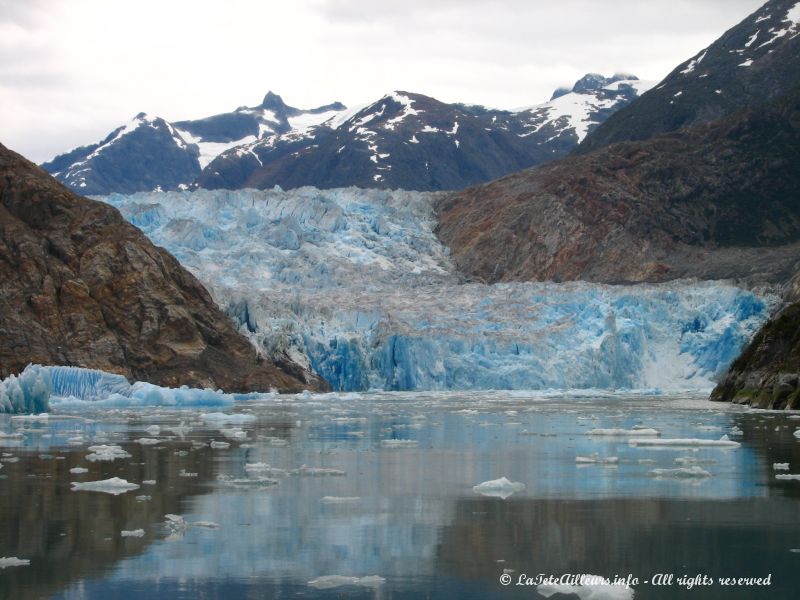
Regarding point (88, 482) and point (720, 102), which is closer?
point (88, 482)

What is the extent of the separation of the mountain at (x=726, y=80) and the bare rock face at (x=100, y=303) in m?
70.4

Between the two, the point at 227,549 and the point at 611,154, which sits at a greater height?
the point at 611,154

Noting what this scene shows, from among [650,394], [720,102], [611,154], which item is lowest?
[650,394]

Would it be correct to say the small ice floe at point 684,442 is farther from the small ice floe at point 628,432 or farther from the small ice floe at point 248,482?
the small ice floe at point 248,482

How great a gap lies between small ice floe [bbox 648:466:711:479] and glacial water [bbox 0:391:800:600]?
0.13ft

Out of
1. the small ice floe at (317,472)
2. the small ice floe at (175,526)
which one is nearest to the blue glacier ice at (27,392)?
the small ice floe at (317,472)

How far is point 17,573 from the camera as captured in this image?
25.4 feet

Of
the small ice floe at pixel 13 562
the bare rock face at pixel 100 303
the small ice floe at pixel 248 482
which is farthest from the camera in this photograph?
the bare rock face at pixel 100 303

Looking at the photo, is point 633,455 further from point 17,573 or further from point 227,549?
point 17,573

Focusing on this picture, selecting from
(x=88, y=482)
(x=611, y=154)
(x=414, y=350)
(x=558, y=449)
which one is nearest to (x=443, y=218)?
(x=611, y=154)

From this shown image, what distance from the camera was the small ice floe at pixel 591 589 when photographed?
703cm

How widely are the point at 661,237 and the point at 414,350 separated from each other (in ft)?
111

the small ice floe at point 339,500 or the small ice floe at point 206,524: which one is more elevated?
the small ice floe at point 206,524

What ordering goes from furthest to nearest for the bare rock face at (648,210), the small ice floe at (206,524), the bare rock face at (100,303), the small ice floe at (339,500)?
the bare rock face at (648,210) → the bare rock face at (100,303) → the small ice floe at (339,500) → the small ice floe at (206,524)
